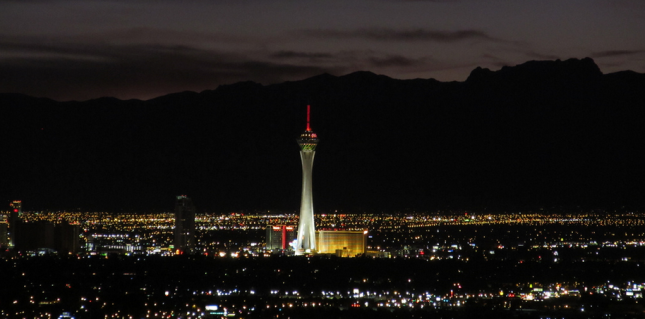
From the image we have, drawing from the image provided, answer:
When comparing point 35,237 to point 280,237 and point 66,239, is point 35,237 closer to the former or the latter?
point 66,239

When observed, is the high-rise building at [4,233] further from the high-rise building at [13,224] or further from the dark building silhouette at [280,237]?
the dark building silhouette at [280,237]

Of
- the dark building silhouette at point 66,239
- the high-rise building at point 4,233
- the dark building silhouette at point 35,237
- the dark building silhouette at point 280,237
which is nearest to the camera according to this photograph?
the dark building silhouette at point 280,237

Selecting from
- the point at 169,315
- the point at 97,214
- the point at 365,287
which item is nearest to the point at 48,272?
the point at 365,287

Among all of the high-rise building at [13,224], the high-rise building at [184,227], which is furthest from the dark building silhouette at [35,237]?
the high-rise building at [184,227]

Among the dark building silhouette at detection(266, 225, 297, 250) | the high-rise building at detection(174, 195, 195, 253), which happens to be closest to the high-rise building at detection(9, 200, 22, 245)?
the high-rise building at detection(174, 195, 195, 253)

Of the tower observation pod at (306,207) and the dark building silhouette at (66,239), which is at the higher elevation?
the tower observation pod at (306,207)

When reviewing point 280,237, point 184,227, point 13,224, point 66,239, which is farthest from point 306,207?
point 13,224
